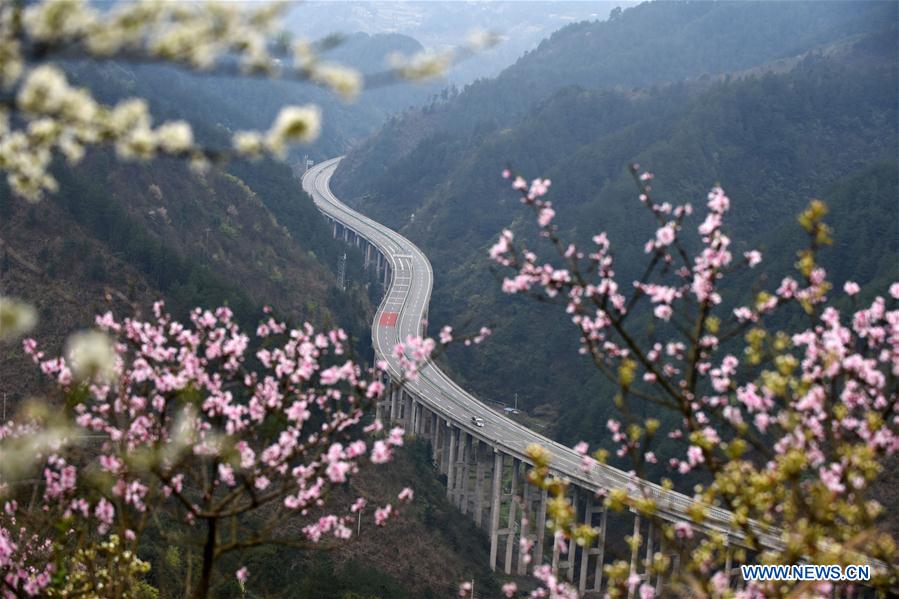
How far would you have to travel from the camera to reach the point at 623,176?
13350 centimetres

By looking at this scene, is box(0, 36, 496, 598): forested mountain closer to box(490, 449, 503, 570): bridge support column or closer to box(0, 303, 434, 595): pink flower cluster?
box(490, 449, 503, 570): bridge support column

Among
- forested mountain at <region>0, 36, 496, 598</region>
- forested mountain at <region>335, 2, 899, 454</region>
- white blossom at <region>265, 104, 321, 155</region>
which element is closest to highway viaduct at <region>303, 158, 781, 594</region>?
forested mountain at <region>0, 36, 496, 598</region>

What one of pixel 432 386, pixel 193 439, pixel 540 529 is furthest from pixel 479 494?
pixel 193 439

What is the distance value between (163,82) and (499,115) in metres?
66.7

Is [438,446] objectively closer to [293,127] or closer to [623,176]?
[623,176]

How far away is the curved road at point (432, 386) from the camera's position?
5717 cm

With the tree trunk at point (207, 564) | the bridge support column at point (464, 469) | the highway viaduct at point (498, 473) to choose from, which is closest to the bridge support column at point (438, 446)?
the highway viaduct at point (498, 473)

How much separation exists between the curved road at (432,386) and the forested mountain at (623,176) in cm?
561

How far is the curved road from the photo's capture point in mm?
57172

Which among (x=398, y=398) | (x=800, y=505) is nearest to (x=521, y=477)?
(x=398, y=398)

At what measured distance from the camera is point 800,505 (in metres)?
10.2

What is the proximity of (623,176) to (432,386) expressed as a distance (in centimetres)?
6289

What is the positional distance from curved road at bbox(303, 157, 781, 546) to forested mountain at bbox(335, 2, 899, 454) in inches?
221

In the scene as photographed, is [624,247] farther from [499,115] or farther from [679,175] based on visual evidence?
[499,115]
